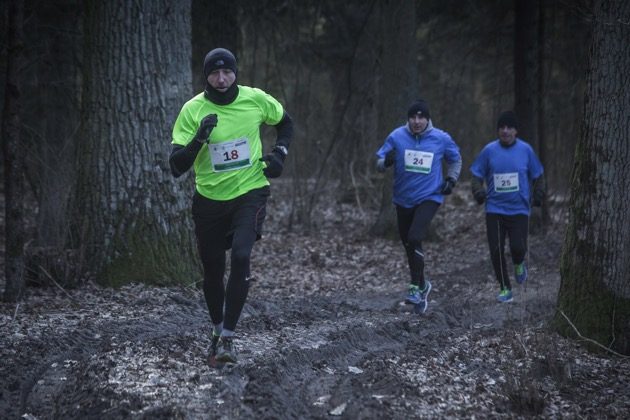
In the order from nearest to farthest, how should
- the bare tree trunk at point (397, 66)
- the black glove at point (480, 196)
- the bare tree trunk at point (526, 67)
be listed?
the black glove at point (480, 196), the bare tree trunk at point (397, 66), the bare tree trunk at point (526, 67)

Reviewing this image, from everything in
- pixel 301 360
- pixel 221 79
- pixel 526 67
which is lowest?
pixel 301 360

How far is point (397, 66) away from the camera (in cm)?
1391

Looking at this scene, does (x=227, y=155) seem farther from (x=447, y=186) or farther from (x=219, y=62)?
(x=447, y=186)

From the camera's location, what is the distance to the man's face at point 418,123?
28.3 feet

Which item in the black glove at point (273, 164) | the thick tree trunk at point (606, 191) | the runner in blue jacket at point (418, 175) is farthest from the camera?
the runner in blue jacket at point (418, 175)

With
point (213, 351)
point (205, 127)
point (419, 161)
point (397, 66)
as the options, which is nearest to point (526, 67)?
point (397, 66)

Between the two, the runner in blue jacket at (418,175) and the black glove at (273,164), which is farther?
the runner in blue jacket at (418,175)

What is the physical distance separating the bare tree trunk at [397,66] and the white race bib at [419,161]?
5.34m

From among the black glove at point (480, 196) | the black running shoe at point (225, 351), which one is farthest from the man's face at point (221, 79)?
the black glove at point (480, 196)

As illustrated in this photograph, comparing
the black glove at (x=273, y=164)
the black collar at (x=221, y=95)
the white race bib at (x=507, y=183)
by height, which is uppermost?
the black collar at (x=221, y=95)

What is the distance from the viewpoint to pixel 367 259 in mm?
12828

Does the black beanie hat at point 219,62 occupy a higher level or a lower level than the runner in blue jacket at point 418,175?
higher

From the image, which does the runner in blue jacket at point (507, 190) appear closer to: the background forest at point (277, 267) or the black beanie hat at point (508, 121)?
the black beanie hat at point (508, 121)

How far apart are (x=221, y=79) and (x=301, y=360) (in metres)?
2.23
